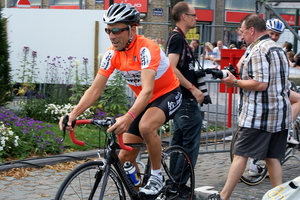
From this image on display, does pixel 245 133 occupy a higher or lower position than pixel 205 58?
lower

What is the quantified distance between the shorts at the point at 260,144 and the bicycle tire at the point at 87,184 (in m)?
1.39

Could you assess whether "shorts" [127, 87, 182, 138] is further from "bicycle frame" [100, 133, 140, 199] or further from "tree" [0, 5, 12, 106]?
"tree" [0, 5, 12, 106]

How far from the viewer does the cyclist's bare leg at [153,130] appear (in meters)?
4.38

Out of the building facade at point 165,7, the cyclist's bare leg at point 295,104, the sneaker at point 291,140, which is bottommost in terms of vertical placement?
the sneaker at point 291,140

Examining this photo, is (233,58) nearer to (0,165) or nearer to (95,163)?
(0,165)

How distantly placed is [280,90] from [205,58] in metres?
7.64

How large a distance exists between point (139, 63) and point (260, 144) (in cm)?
143

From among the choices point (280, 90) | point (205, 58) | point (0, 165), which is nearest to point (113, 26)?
point (280, 90)

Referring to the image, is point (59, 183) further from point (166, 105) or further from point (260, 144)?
point (260, 144)

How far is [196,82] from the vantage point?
5.69 m

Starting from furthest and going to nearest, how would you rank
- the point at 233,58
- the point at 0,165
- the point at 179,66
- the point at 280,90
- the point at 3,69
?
the point at 233,58, the point at 3,69, the point at 0,165, the point at 179,66, the point at 280,90

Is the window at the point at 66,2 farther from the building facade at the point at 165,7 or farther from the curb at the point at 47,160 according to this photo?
the curb at the point at 47,160

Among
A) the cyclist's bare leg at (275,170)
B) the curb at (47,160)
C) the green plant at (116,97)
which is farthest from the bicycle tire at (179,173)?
the green plant at (116,97)

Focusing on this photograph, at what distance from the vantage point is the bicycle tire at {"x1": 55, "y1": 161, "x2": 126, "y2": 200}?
12.5ft
